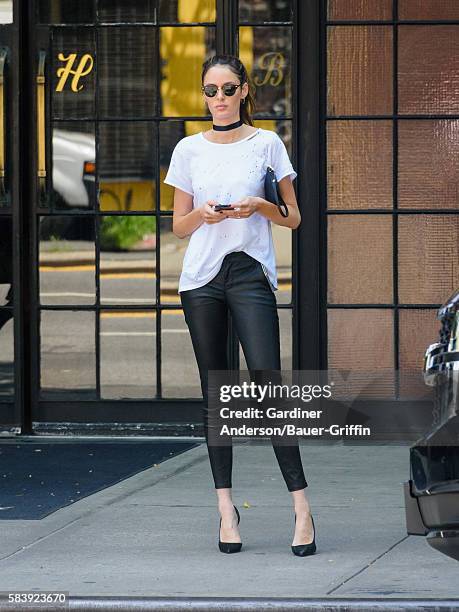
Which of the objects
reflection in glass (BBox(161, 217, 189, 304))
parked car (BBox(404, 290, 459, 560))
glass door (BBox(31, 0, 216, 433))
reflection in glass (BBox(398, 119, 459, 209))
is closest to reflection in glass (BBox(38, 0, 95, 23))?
glass door (BBox(31, 0, 216, 433))

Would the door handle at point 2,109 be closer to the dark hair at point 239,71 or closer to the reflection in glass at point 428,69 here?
the reflection in glass at point 428,69

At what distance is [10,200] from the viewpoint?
9211 millimetres

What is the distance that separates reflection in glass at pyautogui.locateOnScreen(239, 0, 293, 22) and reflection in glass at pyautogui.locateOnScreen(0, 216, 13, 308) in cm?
195

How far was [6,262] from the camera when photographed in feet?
30.3

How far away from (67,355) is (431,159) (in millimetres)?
2563

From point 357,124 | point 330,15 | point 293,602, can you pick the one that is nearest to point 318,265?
point 357,124

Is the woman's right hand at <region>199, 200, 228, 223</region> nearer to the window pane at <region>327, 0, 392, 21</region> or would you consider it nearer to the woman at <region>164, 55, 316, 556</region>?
the woman at <region>164, 55, 316, 556</region>

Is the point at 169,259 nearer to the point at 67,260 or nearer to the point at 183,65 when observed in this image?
the point at 67,260

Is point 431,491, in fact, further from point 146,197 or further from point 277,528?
point 146,197

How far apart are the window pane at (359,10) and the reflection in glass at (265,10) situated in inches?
10.2

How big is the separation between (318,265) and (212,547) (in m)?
3.15

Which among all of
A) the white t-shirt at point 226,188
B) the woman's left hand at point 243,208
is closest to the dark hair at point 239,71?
the white t-shirt at point 226,188

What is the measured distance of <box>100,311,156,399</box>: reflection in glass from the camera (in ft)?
29.9

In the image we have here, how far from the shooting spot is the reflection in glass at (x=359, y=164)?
29.2 feet
